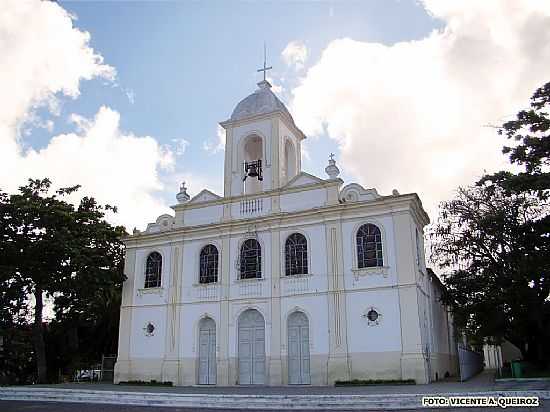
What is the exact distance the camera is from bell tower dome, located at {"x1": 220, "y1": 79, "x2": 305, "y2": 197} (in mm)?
23297

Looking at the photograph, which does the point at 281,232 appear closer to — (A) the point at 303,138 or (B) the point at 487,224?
(A) the point at 303,138

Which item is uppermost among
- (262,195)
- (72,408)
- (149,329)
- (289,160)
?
(289,160)

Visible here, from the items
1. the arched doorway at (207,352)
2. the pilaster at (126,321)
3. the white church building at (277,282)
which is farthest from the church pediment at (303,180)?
the pilaster at (126,321)

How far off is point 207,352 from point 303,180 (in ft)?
26.6

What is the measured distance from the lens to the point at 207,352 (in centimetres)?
2175

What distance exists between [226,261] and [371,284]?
6.24m

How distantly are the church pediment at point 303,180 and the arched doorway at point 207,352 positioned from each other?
6.54 metres

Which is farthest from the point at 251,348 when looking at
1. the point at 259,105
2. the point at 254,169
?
the point at 259,105

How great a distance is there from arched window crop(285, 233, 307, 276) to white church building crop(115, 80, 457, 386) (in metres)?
0.04

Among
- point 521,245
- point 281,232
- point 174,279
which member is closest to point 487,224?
point 521,245

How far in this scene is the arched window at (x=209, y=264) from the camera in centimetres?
2248

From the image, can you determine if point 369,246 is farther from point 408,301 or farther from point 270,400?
point 270,400

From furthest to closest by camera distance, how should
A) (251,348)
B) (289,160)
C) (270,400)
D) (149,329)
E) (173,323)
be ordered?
(289,160) < (149,329) < (173,323) < (251,348) < (270,400)

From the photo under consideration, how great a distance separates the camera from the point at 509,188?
671 inches
